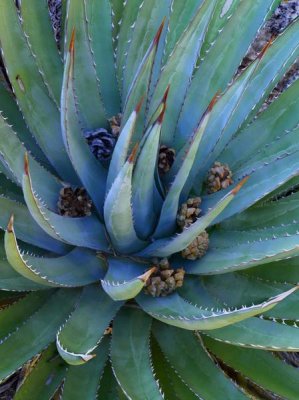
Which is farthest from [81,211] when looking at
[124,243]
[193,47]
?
[193,47]

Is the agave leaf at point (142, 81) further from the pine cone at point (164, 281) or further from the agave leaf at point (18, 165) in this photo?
the pine cone at point (164, 281)

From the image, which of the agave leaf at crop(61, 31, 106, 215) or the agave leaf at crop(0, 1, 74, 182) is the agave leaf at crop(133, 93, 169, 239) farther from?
the agave leaf at crop(0, 1, 74, 182)

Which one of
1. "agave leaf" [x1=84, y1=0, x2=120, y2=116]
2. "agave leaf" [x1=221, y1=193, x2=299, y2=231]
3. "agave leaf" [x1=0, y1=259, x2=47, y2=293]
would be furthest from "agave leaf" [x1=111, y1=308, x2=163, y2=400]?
"agave leaf" [x1=84, y1=0, x2=120, y2=116]

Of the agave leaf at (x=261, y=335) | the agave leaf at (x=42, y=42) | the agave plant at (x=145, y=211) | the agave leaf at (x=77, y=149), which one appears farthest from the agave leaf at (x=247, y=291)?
the agave leaf at (x=42, y=42)

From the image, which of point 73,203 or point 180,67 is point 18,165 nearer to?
point 73,203

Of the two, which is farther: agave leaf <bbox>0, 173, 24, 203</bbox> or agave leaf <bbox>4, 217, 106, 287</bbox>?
agave leaf <bbox>0, 173, 24, 203</bbox>

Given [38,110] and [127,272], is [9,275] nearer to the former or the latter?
[127,272]

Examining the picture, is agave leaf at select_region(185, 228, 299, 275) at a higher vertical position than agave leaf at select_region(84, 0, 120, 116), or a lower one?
lower
